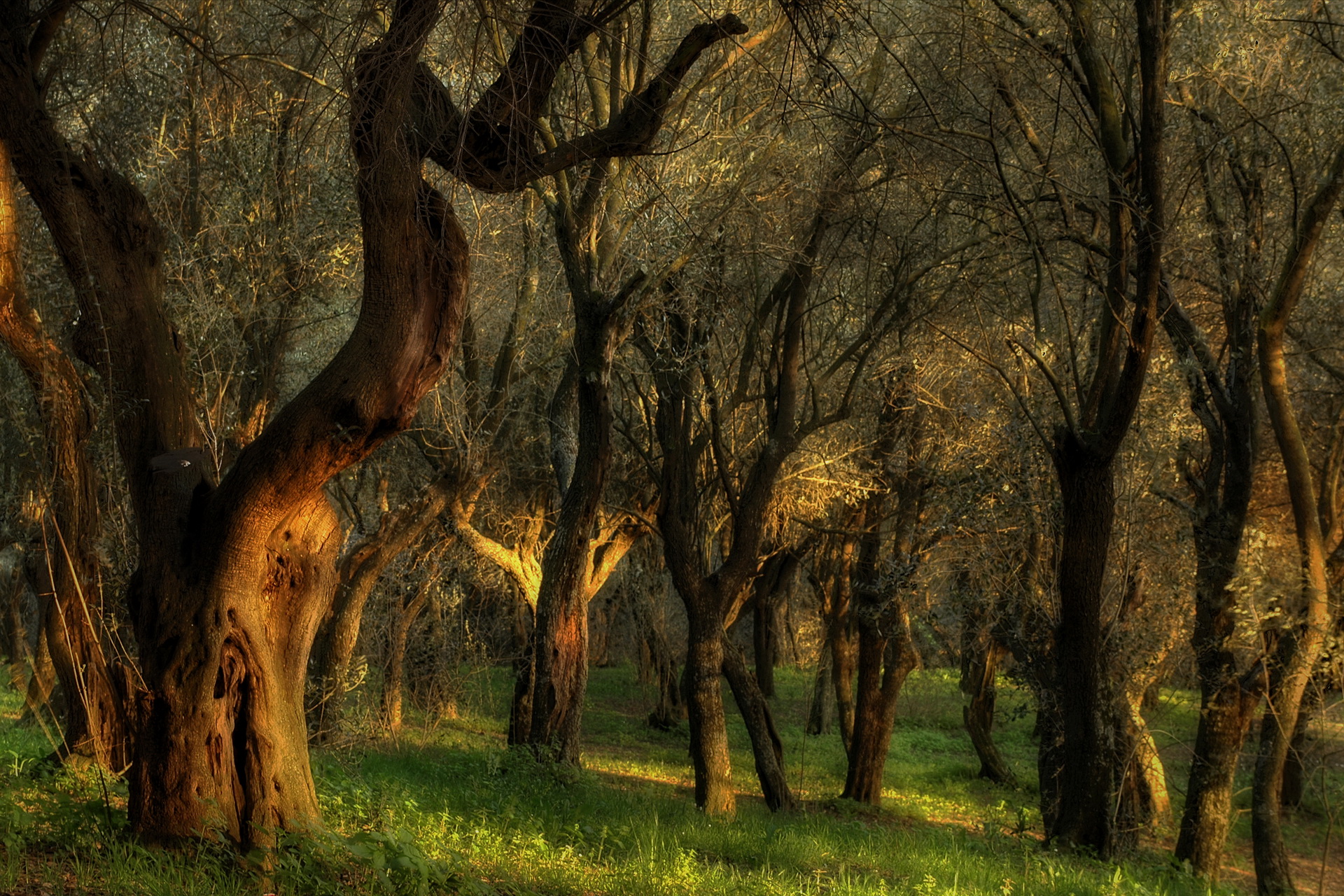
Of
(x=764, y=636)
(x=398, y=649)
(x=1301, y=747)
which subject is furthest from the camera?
(x=764, y=636)

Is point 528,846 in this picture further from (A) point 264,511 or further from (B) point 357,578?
(B) point 357,578

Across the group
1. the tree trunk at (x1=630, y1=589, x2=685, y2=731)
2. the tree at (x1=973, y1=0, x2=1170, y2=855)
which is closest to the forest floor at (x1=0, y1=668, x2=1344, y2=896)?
the tree at (x1=973, y1=0, x2=1170, y2=855)

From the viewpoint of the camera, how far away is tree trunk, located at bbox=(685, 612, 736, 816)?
12.4 m

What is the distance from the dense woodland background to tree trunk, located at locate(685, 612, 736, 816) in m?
0.05

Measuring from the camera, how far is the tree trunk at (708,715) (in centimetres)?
1243

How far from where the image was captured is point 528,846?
700 centimetres

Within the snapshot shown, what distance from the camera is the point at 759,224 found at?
12.2 meters

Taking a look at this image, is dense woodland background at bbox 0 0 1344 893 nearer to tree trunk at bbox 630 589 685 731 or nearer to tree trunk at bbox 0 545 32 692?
tree trunk at bbox 0 545 32 692

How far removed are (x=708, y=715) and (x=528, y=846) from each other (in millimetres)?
5968

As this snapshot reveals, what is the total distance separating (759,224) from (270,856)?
28.8ft

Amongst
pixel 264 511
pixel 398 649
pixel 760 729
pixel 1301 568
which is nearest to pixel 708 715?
pixel 760 729

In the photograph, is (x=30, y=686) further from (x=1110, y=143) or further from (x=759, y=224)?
(x=1110, y=143)

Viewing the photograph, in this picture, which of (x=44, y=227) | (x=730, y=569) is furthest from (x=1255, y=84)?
(x=44, y=227)

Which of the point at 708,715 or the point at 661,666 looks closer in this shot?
the point at 708,715
